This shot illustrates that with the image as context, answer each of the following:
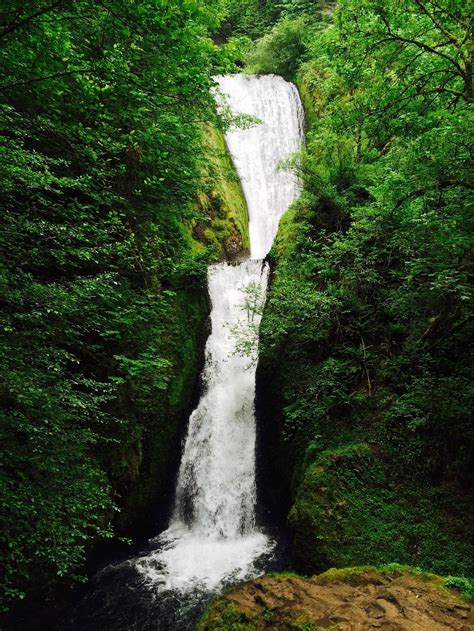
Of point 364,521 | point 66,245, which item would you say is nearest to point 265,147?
point 66,245

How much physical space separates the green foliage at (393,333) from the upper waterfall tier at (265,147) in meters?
9.24

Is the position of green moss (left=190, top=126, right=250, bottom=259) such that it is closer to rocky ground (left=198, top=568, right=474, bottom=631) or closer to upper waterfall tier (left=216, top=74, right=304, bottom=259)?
upper waterfall tier (left=216, top=74, right=304, bottom=259)

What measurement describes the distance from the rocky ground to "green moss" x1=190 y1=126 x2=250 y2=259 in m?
10.7

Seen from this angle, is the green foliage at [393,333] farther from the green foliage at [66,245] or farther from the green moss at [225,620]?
the green moss at [225,620]

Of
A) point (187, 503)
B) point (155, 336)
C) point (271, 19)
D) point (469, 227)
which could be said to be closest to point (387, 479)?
point (469, 227)

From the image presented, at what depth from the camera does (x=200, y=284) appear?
35.3 ft

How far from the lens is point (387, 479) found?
6.07 metres

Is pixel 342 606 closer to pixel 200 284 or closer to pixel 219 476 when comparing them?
pixel 219 476

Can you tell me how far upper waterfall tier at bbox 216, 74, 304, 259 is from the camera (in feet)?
58.4

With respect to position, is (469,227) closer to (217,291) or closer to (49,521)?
(49,521)

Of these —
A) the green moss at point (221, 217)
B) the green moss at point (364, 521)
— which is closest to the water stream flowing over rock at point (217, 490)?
the green moss at point (221, 217)

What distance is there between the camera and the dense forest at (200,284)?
3838 mm

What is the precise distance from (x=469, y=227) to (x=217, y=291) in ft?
28.3

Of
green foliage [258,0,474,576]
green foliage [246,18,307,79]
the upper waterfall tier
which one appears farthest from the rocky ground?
green foliage [246,18,307,79]
